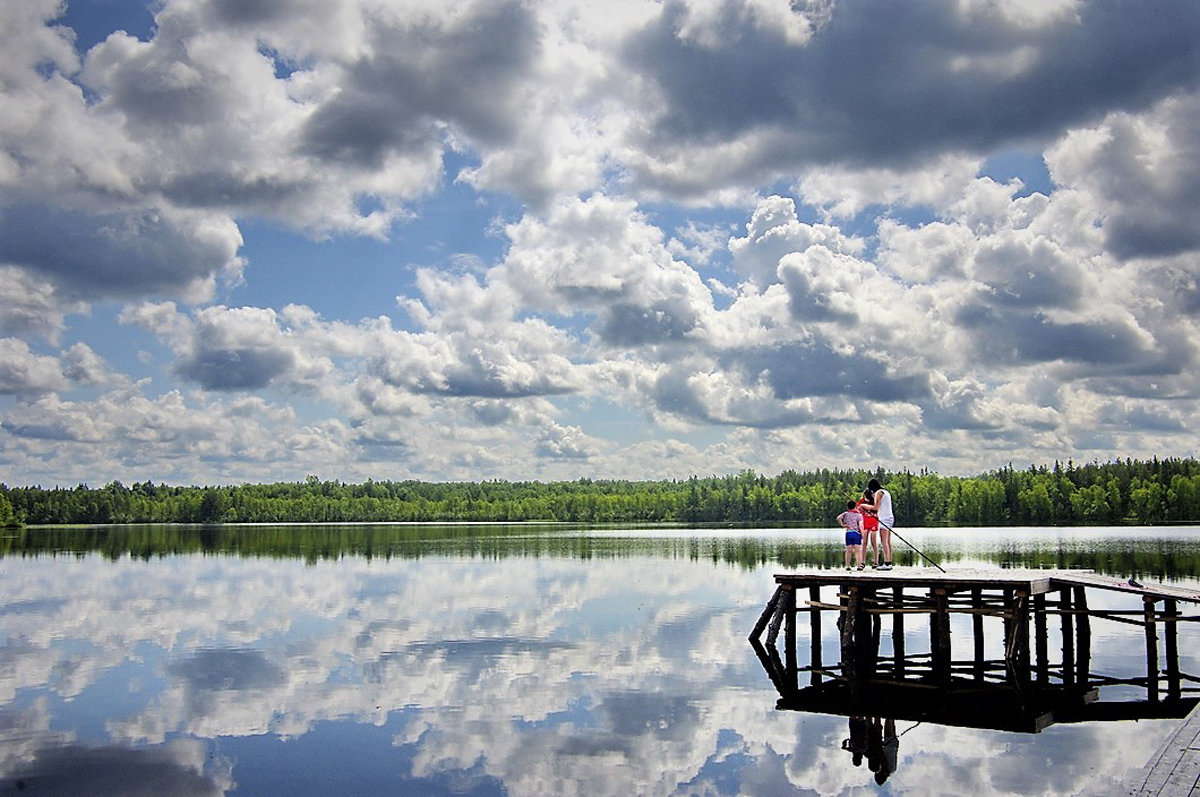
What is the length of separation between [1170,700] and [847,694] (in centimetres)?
669

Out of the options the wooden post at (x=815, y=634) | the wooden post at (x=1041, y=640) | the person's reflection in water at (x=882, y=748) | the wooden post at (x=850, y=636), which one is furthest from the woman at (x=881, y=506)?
the person's reflection in water at (x=882, y=748)

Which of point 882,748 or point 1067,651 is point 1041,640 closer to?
point 1067,651

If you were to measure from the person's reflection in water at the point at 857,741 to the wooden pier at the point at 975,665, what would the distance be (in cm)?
80

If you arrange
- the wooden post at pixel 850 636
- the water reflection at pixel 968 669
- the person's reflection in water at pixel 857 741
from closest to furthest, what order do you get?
the person's reflection in water at pixel 857 741 → the water reflection at pixel 968 669 → the wooden post at pixel 850 636

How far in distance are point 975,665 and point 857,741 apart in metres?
8.00

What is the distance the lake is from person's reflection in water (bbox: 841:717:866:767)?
0.20m

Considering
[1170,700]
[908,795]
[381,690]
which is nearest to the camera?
[908,795]

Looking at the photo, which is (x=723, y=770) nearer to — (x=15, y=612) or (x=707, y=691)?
(x=707, y=691)

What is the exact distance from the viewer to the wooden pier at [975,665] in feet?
69.2

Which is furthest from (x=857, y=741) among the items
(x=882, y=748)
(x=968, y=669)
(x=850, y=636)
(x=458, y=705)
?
(x=968, y=669)

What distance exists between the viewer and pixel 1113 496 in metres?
157

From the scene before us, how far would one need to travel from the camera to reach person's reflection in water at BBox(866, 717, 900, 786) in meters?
16.7

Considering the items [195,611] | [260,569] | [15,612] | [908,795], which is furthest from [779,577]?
[260,569]

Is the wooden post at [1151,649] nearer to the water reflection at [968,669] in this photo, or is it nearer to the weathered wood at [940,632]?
the water reflection at [968,669]
